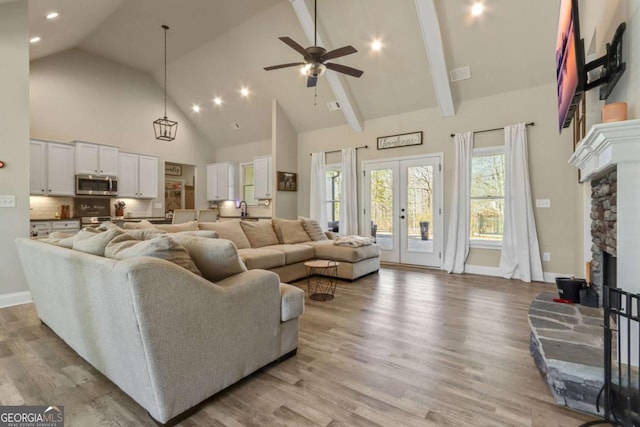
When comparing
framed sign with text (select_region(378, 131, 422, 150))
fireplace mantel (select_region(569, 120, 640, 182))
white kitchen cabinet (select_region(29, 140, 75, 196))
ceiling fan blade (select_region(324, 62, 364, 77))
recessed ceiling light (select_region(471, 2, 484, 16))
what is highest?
recessed ceiling light (select_region(471, 2, 484, 16))

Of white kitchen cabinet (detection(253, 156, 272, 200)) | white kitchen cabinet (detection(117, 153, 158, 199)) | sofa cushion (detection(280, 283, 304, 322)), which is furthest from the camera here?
white kitchen cabinet (detection(253, 156, 272, 200))

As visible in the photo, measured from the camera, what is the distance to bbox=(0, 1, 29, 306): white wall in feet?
11.6

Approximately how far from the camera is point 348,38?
5.23 meters

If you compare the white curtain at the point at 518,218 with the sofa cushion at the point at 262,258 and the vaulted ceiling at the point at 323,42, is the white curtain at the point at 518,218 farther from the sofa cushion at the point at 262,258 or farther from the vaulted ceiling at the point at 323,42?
the sofa cushion at the point at 262,258

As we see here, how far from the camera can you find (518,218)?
4879 millimetres

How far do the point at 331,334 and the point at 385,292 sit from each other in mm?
1592

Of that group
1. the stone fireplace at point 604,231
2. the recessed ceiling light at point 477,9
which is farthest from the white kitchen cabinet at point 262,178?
the stone fireplace at point 604,231

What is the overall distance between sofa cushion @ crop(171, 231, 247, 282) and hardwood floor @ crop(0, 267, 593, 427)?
718 millimetres

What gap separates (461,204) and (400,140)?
174 centimetres

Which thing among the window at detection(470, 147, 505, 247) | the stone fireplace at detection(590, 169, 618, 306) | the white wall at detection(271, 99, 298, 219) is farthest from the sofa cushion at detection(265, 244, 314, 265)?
the stone fireplace at detection(590, 169, 618, 306)

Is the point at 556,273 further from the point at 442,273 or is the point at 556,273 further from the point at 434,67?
the point at 434,67

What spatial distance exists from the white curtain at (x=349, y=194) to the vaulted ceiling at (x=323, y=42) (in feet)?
2.77

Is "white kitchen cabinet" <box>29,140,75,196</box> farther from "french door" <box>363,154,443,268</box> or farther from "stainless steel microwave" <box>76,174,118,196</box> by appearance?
"french door" <box>363,154,443,268</box>

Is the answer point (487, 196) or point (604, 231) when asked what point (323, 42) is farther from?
point (604, 231)
